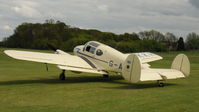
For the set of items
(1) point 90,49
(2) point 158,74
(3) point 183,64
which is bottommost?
(2) point 158,74

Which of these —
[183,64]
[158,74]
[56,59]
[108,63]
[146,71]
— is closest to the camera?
[146,71]

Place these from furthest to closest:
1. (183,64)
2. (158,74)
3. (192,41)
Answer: (192,41) < (183,64) < (158,74)

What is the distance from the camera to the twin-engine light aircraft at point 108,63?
12.7 metres


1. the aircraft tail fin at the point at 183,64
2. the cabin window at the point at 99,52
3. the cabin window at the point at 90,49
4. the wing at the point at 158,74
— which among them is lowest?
the wing at the point at 158,74

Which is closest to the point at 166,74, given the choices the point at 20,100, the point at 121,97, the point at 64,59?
the point at 121,97

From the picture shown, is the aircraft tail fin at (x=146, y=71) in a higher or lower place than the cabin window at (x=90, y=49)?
lower

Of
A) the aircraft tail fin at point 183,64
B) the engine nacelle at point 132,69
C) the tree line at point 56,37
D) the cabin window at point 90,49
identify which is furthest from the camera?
the tree line at point 56,37

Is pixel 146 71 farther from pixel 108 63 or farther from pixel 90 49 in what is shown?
pixel 90 49

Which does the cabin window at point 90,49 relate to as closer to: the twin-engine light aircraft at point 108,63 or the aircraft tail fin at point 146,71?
the twin-engine light aircraft at point 108,63

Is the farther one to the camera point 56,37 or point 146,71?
point 56,37

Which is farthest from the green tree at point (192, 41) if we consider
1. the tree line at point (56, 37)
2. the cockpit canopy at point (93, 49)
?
the cockpit canopy at point (93, 49)

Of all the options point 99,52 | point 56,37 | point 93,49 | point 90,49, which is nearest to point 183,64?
point 99,52

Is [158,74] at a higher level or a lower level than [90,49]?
lower

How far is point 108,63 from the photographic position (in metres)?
15.8
